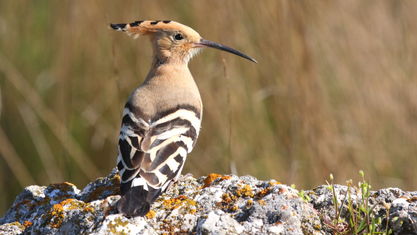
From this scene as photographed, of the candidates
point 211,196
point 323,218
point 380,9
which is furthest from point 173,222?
point 380,9

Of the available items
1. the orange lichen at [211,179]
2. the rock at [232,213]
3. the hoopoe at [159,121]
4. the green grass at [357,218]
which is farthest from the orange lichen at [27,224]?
the green grass at [357,218]

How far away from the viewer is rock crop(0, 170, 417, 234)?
1.86 metres

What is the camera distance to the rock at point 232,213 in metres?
1.86

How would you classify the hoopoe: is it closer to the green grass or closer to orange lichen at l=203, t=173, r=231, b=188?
orange lichen at l=203, t=173, r=231, b=188

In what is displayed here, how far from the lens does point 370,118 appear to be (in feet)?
13.0

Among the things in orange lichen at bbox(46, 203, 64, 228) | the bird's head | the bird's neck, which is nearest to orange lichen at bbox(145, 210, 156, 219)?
orange lichen at bbox(46, 203, 64, 228)

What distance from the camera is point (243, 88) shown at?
12.8ft

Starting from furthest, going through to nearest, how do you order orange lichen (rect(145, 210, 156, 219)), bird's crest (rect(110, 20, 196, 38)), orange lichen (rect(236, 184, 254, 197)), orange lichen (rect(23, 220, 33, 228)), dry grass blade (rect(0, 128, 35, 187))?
dry grass blade (rect(0, 128, 35, 187)) < bird's crest (rect(110, 20, 196, 38)) < orange lichen (rect(23, 220, 33, 228)) < orange lichen (rect(236, 184, 254, 197)) < orange lichen (rect(145, 210, 156, 219))

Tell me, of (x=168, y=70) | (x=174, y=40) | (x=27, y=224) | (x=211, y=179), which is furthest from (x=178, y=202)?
(x=174, y=40)

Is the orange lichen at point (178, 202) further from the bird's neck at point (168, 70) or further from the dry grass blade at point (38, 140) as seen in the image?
the dry grass blade at point (38, 140)

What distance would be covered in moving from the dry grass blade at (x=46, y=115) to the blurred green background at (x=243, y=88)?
11mm

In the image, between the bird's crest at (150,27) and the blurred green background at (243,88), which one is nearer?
the bird's crest at (150,27)

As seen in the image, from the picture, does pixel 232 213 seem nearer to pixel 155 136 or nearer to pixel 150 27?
pixel 155 136

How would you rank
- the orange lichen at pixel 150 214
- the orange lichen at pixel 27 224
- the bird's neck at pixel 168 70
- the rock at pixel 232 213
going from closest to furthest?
the rock at pixel 232 213
the orange lichen at pixel 150 214
the orange lichen at pixel 27 224
the bird's neck at pixel 168 70
